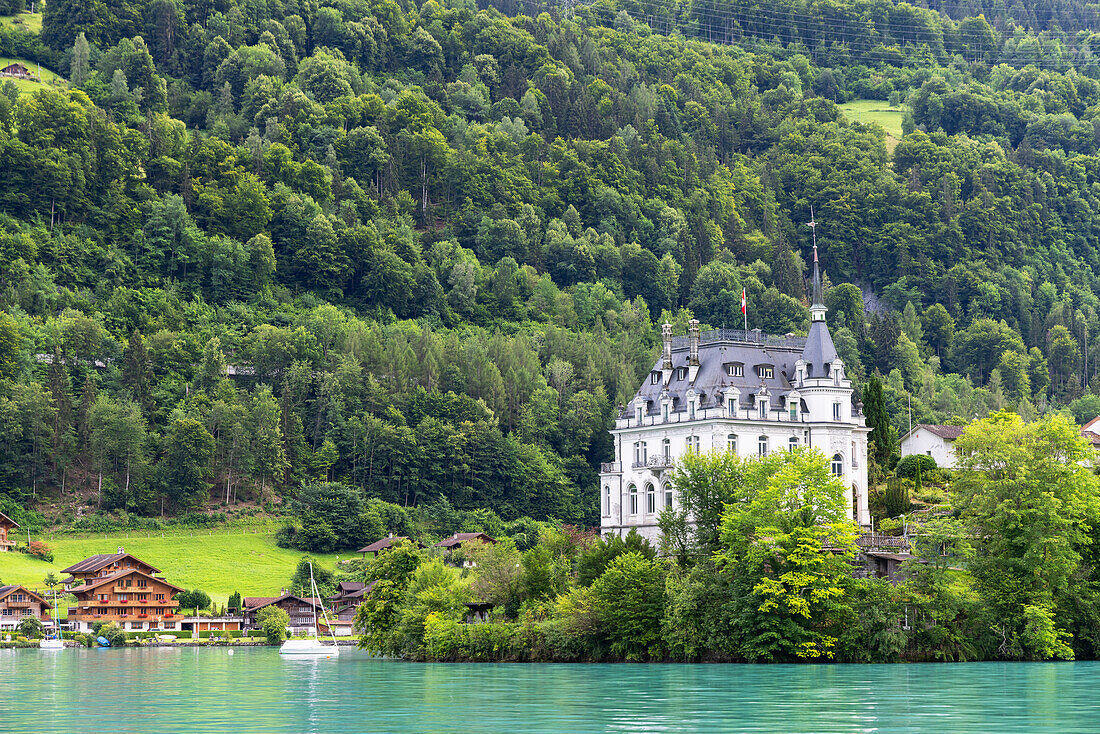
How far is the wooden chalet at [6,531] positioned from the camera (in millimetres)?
149750

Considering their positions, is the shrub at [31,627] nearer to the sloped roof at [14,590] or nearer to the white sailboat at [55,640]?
the white sailboat at [55,640]

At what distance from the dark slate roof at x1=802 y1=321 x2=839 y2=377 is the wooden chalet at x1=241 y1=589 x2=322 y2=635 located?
58528 mm

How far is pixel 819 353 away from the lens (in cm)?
9944

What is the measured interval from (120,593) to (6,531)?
57.0 ft

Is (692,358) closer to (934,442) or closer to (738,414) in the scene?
(738,414)

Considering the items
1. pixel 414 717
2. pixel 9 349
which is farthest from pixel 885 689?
pixel 9 349

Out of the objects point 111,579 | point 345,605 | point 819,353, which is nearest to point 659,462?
point 819,353

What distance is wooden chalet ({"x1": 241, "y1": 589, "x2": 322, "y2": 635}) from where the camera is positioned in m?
142

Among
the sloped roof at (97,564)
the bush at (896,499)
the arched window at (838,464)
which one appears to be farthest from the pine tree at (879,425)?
the sloped roof at (97,564)

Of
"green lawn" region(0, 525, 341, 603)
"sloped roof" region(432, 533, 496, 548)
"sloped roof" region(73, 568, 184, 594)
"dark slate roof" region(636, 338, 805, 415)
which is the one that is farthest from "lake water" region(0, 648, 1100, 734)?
"sloped roof" region(432, 533, 496, 548)

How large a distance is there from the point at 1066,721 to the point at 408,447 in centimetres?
12869

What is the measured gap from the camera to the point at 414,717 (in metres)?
53.8

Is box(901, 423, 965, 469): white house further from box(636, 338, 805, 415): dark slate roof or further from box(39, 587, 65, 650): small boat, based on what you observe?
box(39, 587, 65, 650): small boat

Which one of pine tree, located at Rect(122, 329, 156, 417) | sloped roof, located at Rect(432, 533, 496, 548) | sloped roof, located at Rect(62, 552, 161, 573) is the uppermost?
pine tree, located at Rect(122, 329, 156, 417)
